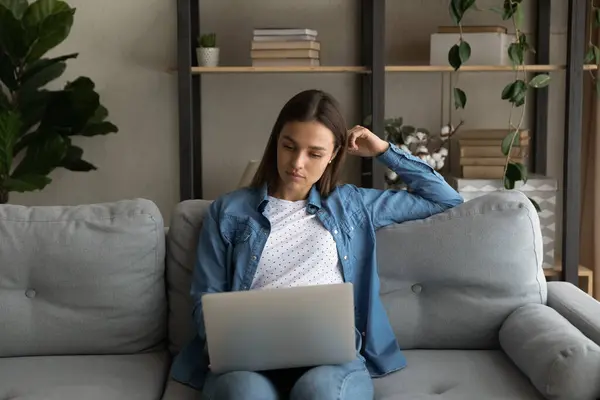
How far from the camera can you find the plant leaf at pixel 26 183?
10.0ft

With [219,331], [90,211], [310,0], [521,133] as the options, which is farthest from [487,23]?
[219,331]

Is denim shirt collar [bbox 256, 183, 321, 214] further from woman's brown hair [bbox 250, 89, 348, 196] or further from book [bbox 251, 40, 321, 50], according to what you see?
book [bbox 251, 40, 321, 50]

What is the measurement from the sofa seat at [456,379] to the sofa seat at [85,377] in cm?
55

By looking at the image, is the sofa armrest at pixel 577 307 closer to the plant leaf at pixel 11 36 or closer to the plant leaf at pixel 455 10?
the plant leaf at pixel 455 10

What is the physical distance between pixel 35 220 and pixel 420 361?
104cm

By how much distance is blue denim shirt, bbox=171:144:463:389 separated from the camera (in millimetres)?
1951

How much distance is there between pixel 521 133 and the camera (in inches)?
122

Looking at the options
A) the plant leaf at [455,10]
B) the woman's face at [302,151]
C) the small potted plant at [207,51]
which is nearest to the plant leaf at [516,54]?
the plant leaf at [455,10]

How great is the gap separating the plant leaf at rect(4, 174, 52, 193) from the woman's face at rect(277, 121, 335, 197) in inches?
56.7

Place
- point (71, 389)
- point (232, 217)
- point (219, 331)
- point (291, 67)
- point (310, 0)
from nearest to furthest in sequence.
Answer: point (219, 331)
point (71, 389)
point (232, 217)
point (291, 67)
point (310, 0)

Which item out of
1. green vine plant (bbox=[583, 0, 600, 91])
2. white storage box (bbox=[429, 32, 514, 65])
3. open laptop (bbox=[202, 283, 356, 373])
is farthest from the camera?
white storage box (bbox=[429, 32, 514, 65])

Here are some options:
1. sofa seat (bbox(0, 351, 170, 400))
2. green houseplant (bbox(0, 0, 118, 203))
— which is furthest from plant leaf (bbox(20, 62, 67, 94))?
sofa seat (bbox(0, 351, 170, 400))

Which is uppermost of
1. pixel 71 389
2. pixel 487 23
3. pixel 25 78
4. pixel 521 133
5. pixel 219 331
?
pixel 487 23

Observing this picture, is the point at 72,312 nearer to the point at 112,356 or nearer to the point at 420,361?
the point at 112,356
